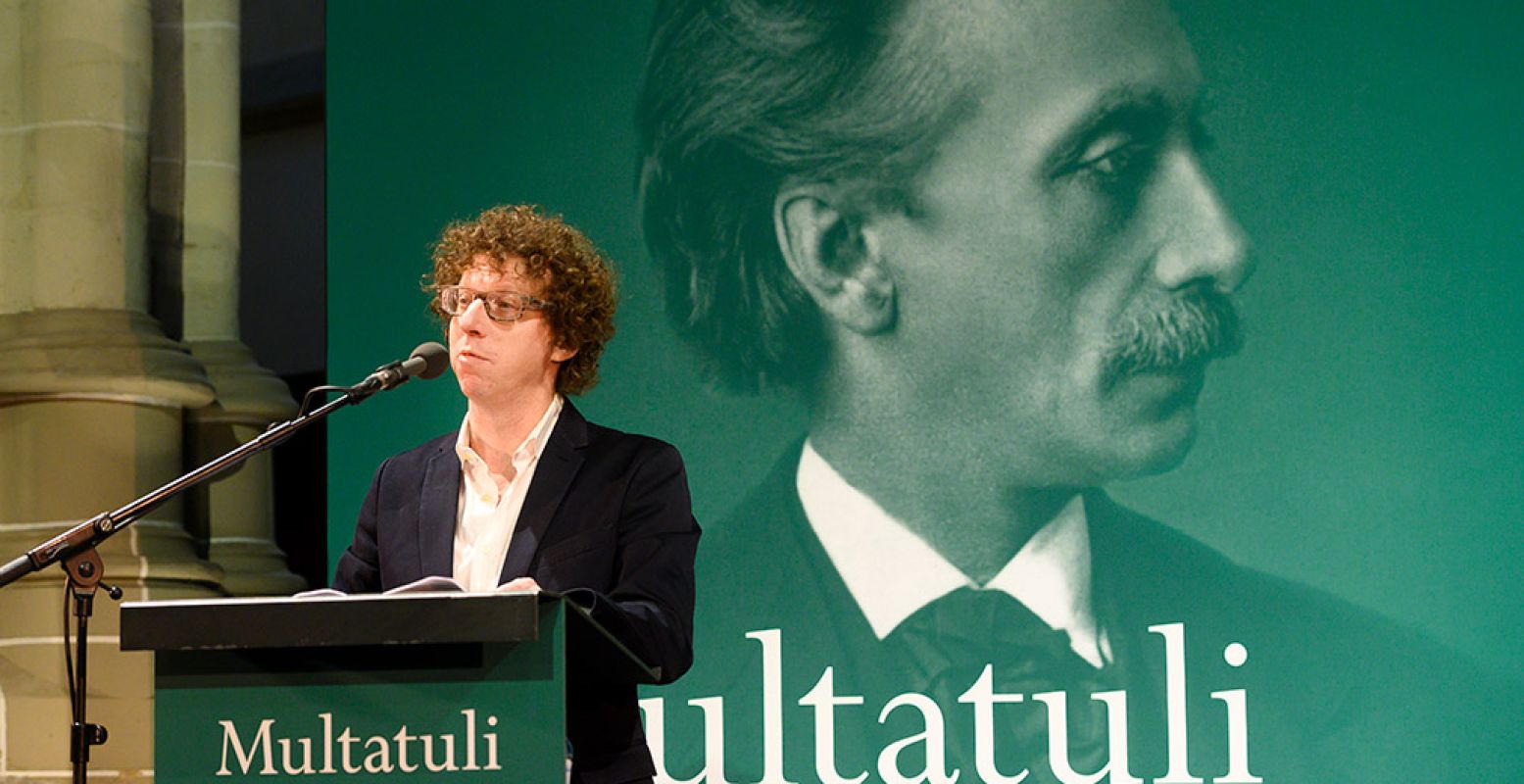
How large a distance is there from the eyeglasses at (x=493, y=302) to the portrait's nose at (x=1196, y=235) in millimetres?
1952

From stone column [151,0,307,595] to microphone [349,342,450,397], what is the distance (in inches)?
109

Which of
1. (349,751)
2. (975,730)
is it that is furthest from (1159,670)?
(349,751)

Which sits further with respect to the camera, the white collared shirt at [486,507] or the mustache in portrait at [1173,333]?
the mustache in portrait at [1173,333]

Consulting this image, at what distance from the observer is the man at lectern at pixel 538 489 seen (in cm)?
256

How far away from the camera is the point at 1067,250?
4.32 m

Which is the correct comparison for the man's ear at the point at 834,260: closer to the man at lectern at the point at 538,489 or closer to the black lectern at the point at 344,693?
the man at lectern at the point at 538,489

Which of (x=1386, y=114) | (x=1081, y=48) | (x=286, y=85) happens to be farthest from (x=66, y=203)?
(x=1386, y=114)

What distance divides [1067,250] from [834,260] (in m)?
0.58

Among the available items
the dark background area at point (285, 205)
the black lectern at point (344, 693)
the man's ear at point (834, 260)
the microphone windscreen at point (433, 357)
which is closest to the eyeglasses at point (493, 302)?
the microphone windscreen at point (433, 357)

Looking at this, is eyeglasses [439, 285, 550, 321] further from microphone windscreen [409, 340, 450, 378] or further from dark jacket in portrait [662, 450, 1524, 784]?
dark jacket in portrait [662, 450, 1524, 784]

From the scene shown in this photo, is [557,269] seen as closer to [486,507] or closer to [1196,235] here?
[486,507]

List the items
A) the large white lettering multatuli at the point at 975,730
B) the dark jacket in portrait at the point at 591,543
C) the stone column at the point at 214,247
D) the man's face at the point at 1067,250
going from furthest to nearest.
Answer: the stone column at the point at 214,247, the man's face at the point at 1067,250, the large white lettering multatuli at the point at 975,730, the dark jacket in portrait at the point at 591,543

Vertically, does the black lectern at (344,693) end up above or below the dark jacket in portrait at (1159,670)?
below

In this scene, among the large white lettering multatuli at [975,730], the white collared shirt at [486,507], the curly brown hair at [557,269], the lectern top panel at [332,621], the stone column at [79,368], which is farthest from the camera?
the stone column at [79,368]
